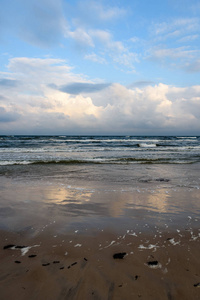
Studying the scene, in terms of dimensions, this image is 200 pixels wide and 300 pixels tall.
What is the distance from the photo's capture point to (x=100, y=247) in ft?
9.32

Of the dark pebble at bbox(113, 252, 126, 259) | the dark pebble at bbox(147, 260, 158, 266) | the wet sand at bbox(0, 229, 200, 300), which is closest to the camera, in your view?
the wet sand at bbox(0, 229, 200, 300)

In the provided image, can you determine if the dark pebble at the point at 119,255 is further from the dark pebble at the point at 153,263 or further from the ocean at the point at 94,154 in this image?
the ocean at the point at 94,154

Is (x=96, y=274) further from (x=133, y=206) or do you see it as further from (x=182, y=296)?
(x=133, y=206)

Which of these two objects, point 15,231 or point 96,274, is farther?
point 15,231

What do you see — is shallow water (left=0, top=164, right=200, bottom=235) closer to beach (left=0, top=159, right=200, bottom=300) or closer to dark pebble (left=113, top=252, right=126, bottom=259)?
beach (left=0, top=159, right=200, bottom=300)

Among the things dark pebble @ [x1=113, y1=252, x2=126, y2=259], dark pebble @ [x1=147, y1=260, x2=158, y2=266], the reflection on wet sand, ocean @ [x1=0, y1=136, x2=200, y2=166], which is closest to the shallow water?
the reflection on wet sand

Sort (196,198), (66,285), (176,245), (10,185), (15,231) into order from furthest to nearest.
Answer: (10,185), (196,198), (15,231), (176,245), (66,285)

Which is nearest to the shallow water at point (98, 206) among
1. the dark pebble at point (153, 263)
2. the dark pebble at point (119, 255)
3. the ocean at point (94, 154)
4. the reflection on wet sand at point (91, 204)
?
the reflection on wet sand at point (91, 204)

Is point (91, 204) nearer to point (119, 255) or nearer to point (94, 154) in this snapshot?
point (119, 255)

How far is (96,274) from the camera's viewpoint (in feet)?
7.45

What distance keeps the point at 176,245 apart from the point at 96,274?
1.37 metres

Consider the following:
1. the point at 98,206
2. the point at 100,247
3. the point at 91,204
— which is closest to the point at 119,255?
the point at 100,247

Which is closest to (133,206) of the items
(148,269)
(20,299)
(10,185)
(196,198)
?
(196,198)

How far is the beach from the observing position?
207cm
